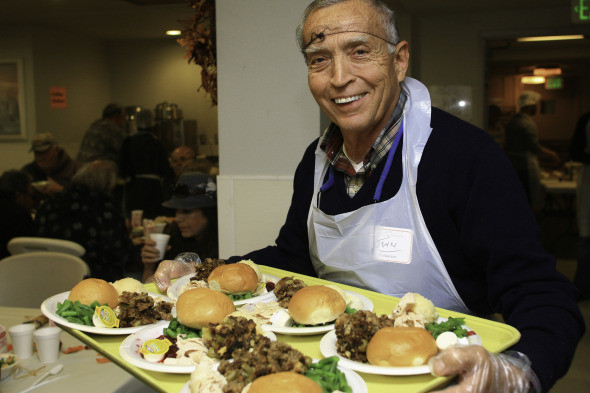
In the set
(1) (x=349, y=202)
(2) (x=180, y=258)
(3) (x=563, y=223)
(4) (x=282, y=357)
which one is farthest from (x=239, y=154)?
(3) (x=563, y=223)

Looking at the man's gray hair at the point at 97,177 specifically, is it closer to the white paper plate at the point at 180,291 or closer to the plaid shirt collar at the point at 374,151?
the white paper plate at the point at 180,291

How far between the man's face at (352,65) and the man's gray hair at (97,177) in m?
2.44

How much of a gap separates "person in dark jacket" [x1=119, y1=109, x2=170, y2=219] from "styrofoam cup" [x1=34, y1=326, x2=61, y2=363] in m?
1.96

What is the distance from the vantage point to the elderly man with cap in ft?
14.2

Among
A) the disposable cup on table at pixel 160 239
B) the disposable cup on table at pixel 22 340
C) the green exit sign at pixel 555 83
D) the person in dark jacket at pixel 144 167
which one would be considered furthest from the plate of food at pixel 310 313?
the green exit sign at pixel 555 83

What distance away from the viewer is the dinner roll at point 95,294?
150 cm

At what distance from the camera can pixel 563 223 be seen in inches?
257

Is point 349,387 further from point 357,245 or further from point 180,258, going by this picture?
point 180,258

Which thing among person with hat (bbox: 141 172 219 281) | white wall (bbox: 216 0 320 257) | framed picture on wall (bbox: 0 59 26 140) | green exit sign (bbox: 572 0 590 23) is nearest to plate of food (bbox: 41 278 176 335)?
white wall (bbox: 216 0 320 257)

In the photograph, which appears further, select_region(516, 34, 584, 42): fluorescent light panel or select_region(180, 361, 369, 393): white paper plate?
select_region(516, 34, 584, 42): fluorescent light panel

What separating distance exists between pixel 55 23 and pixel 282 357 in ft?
14.7

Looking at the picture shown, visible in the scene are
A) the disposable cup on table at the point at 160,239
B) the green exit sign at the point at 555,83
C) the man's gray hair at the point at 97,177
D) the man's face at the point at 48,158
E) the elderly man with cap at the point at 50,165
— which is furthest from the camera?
the green exit sign at the point at 555,83

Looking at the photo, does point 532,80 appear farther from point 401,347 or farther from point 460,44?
point 401,347

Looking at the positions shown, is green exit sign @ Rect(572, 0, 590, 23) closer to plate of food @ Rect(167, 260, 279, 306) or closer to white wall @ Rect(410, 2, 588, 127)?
white wall @ Rect(410, 2, 588, 127)
